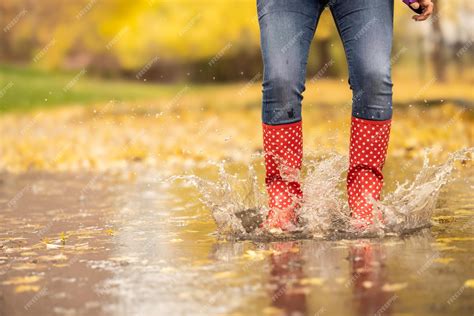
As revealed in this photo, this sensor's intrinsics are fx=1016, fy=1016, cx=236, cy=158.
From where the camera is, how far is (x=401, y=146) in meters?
12.4

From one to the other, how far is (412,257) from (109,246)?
5.95 ft

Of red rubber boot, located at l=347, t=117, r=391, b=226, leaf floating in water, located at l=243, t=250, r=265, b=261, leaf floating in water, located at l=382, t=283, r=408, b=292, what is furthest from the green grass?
leaf floating in water, located at l=382, t=283, r=408, b=292

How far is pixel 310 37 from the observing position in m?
5.58

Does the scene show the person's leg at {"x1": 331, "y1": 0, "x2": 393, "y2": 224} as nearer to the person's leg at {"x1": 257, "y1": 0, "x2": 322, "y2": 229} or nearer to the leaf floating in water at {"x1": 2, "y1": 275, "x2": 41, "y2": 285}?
the person's leg at {"x1": 257, "y1": 0, "x2": 322, "y2": 229}

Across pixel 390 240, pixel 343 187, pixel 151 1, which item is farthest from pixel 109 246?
pixel 151 1

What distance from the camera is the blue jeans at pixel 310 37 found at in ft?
18.0

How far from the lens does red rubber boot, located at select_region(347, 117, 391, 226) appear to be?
5.66m

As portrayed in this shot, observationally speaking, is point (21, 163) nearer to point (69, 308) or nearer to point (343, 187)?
point (343, 187)

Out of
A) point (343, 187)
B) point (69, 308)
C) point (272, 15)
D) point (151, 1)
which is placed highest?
point (151, 1)

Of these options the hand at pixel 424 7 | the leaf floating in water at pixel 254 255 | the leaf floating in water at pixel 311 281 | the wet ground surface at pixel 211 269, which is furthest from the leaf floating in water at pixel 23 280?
the hand at pixel 424 7

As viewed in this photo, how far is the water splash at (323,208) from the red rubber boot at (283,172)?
7cm

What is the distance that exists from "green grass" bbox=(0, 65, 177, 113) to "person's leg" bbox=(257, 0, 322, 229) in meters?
24.1

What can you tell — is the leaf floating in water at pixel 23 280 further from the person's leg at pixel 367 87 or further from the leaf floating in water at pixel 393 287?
the person's leg at pixel 367 87

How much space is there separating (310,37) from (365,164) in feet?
2.55
